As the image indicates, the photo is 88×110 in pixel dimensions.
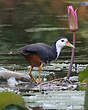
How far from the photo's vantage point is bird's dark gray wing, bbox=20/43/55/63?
23.4 ft

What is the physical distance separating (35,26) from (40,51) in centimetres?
652

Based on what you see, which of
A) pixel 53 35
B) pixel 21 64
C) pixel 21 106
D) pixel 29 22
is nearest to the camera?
pixel 21 106

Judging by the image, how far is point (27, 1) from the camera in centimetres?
2206

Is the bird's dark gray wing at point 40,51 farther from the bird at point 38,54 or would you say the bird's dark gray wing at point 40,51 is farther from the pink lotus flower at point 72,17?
the pink lotus flower at point 72,17

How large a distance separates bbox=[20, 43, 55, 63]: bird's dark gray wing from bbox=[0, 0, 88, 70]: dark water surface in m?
0.73

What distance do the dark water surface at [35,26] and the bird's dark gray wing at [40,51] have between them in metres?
0.73

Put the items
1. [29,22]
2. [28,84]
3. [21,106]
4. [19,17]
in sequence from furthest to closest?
[19,17] < [29,22] < [28,84] < [21,106]

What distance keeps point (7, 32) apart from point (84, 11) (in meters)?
5.41

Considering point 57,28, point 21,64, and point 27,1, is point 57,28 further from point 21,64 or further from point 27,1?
point 27,1

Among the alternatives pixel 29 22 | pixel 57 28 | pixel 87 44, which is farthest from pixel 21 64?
pixel 29 22

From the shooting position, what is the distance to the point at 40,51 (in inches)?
289

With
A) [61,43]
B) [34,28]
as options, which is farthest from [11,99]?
[34,28]

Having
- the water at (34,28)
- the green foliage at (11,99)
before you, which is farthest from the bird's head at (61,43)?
the green foliage at (11,99)

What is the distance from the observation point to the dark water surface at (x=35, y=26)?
922cm
